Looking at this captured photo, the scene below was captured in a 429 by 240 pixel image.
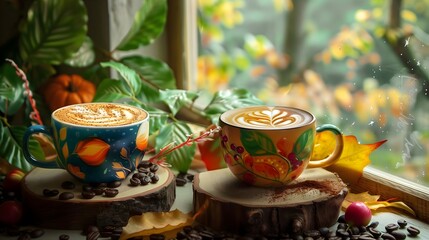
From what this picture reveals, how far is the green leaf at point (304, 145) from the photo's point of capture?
0.89 meters

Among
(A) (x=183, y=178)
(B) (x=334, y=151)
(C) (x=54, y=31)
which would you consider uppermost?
(C) (x=54, y=31)

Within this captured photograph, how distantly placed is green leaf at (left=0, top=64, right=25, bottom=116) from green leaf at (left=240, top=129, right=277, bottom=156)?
0.54m


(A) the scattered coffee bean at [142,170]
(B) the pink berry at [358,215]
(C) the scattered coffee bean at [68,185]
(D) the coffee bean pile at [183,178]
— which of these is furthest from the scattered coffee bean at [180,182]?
(B) the pink berry at [358,215]

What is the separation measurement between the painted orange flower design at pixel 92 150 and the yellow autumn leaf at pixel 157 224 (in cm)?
10

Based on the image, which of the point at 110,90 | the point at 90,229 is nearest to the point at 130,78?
the point at 110,90

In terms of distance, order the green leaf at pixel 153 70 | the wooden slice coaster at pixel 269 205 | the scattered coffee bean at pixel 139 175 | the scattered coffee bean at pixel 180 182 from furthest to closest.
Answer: the green leaf at pixel 153 70, the scattered coffee bean at pixel 180 182, the scattered coffee bean at pixel 139 175, the wooden slice coaster at pixel 269 205

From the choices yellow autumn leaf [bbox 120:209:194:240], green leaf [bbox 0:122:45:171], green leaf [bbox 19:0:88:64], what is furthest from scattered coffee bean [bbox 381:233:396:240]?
green leaf [bbox 19:0:88:64]

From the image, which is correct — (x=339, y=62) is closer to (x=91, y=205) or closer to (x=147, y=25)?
(x=147, y=25)

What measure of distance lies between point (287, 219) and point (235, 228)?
2.9 inches

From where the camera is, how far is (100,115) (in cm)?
96

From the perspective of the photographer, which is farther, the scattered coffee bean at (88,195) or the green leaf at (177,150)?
the green leaf at (177,150)

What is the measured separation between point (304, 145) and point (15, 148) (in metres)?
0.56

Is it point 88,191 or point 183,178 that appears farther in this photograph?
point 183,178

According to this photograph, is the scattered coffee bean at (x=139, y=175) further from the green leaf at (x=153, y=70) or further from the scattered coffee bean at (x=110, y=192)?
the green leaf at (x=153, y=70)
